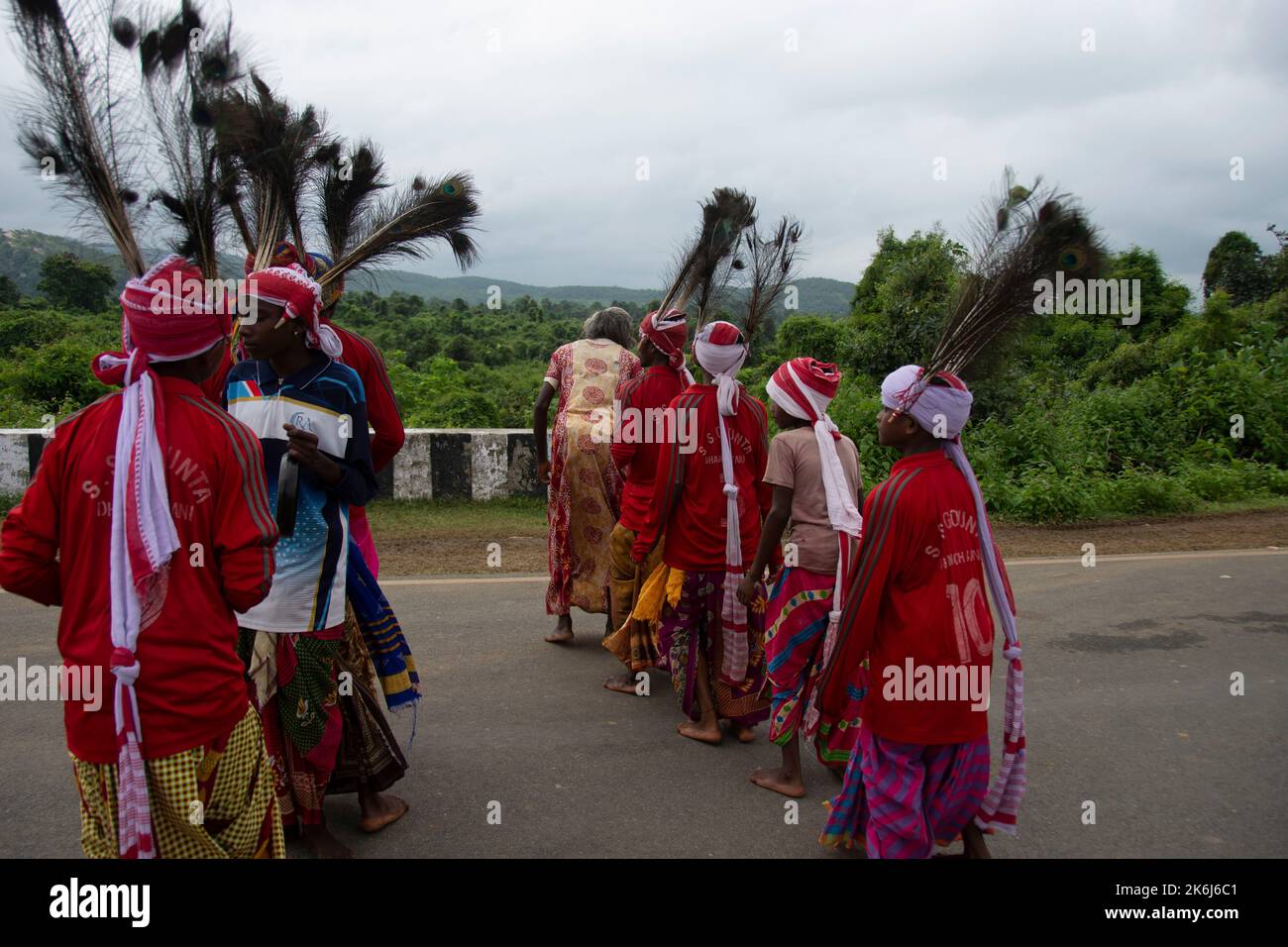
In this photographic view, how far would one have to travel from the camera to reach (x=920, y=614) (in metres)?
3.24

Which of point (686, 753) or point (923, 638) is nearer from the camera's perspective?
point (923, 638)

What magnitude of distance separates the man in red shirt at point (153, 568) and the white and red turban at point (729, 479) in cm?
245

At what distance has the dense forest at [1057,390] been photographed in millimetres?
11242

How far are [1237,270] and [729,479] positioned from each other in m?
26.3

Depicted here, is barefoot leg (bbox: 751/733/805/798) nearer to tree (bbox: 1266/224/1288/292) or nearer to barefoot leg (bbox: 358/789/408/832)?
barefoot leg (bbox: 358/789/408/832)

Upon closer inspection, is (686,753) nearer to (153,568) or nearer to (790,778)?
(790,778)

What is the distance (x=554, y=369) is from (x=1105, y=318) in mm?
16193

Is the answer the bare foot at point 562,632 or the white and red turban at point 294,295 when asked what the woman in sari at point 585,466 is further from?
the white and red turban at point 294,295

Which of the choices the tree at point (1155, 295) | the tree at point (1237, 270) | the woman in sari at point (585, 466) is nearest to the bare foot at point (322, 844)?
the woman in sari at point (585, 466)

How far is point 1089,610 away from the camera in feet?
23.4

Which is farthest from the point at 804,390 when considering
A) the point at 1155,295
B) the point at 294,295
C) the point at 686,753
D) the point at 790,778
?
the point at 1155,295

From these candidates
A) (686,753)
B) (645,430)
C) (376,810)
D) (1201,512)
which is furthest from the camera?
(1201,512)

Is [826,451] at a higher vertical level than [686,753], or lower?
higher

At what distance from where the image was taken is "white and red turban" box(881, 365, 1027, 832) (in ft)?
11.0
